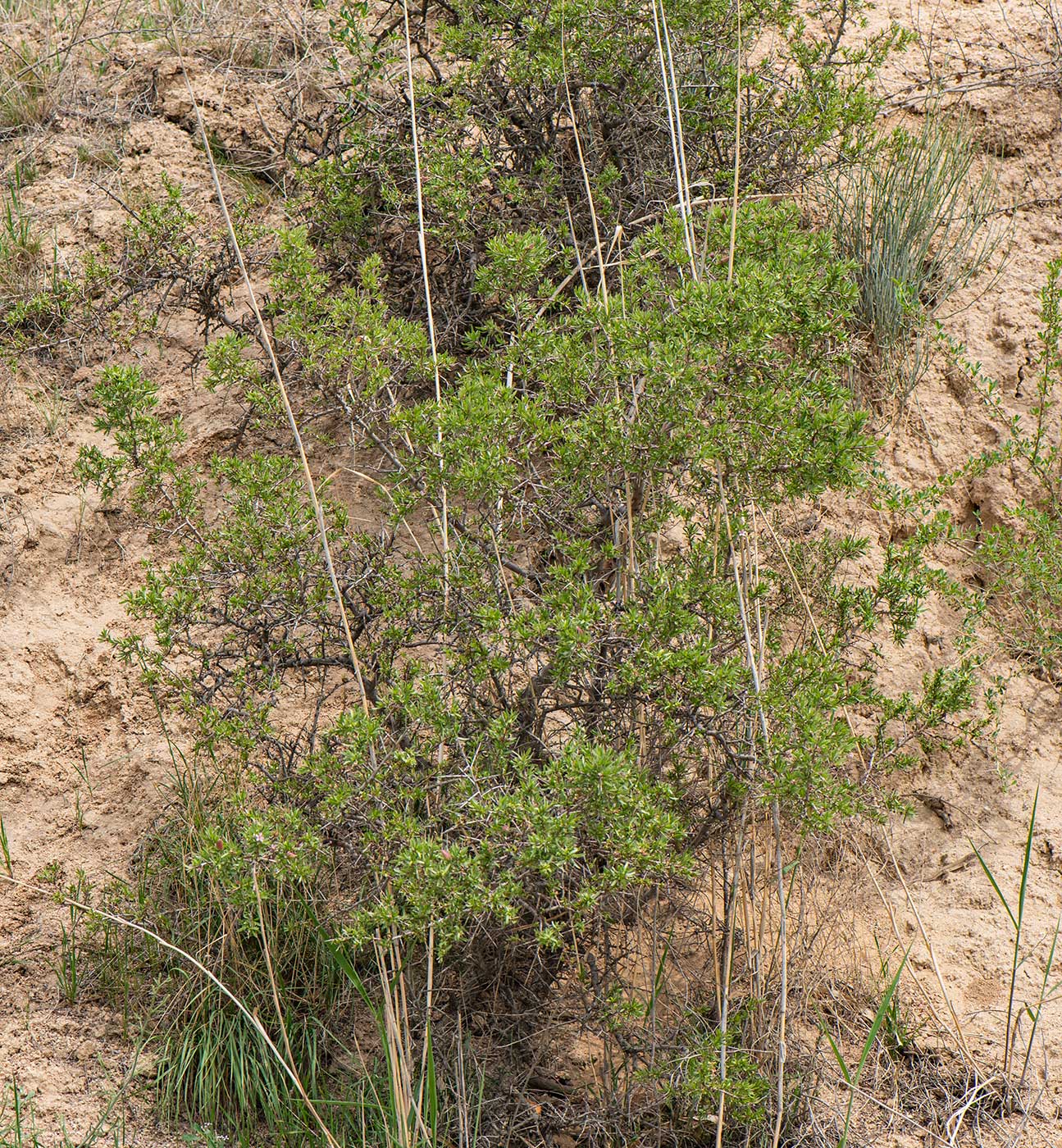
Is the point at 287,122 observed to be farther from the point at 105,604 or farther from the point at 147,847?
the point at 147,847

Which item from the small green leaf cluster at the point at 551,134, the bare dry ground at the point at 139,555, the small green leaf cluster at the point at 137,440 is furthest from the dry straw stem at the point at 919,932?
the small green leaf cluster at the point at 137,440

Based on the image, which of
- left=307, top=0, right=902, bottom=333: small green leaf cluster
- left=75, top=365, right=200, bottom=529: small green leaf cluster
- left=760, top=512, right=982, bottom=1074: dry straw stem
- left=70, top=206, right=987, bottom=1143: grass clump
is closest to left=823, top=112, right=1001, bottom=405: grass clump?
left=307, top=0, right=902, bottom=333: small green leaf cluster

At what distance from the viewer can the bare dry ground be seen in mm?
3316

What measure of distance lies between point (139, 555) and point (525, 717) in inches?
68.4

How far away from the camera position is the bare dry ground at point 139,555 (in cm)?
332

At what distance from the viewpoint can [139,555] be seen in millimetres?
4066

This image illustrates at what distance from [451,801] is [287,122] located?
3.51m

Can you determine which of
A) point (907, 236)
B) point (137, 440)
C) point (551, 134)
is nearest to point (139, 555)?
point (137, 440)

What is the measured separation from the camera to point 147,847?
351cm

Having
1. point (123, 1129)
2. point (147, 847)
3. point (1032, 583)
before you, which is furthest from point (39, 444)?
point (1032, 583)

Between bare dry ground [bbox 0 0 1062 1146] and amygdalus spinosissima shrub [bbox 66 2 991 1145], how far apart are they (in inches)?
10.0

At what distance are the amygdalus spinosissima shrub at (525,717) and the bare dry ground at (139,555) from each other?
25 centimetres

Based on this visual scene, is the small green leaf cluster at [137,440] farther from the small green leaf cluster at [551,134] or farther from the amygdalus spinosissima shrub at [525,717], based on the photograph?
the small green leaf cluster at [551,134]

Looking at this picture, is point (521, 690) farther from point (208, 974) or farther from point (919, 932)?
point (919, 932)
